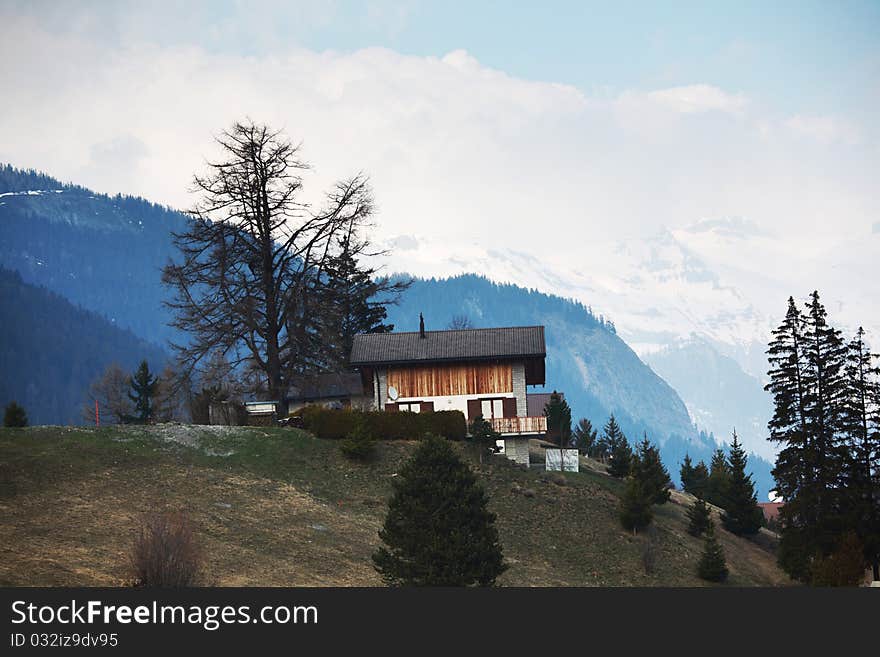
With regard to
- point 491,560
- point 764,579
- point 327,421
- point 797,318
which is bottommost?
point 764,579

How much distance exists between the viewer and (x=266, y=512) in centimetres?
4659


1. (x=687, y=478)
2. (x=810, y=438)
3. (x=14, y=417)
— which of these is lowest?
(x=687, y=478)

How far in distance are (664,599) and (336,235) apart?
42887 mm

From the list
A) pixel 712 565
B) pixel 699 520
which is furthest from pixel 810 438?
pixel 699 520

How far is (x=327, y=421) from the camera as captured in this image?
57500mm

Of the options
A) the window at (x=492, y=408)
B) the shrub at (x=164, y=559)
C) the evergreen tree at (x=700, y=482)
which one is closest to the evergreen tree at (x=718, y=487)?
the evergreen tree at (x=700, y=482)

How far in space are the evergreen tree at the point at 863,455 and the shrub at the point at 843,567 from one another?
7.07 feet

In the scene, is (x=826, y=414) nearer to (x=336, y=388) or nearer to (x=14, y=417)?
(x=336, y=388)

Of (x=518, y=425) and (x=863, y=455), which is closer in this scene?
(x=863, y=455)

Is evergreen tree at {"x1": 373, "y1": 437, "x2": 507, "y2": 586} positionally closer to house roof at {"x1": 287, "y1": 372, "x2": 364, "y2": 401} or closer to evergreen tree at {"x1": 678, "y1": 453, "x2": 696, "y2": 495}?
house roof at {"x1": 287, "y1": 372, "x2": 364, "y2": 401}

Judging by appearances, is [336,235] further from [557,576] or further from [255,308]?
[557,576]

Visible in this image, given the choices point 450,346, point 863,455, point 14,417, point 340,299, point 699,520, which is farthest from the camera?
point 340,299

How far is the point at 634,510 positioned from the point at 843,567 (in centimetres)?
1223

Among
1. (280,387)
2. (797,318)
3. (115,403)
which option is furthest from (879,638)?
(115,403)
